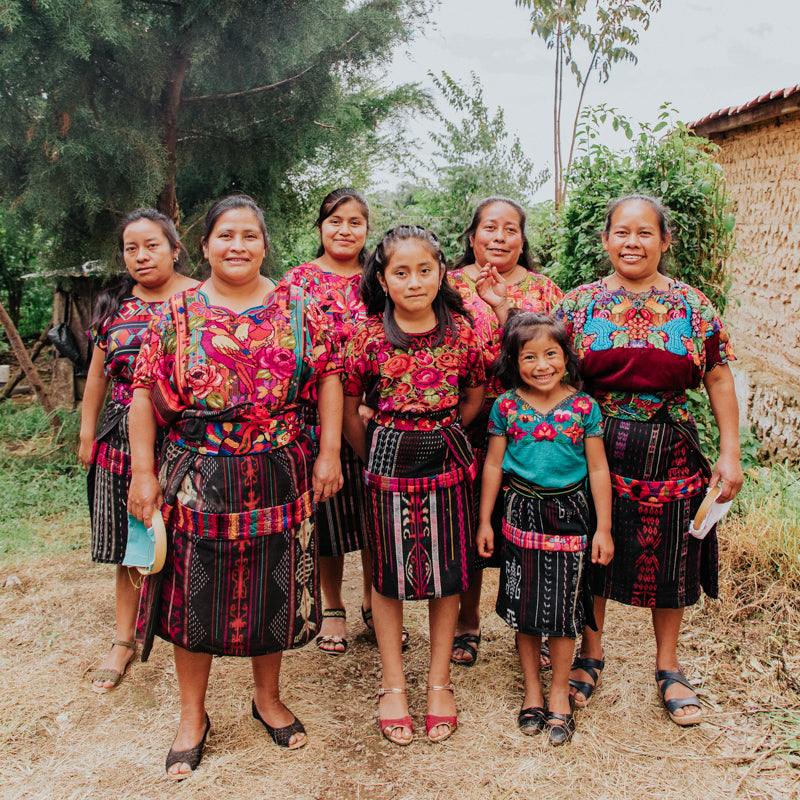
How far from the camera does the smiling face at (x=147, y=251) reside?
2691 millimetres

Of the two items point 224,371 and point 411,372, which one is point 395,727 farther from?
point 224,371

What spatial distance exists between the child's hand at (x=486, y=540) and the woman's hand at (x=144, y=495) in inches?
44.8

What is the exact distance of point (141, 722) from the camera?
8.40ft

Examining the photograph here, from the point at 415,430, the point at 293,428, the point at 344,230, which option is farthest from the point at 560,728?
the point at 344,230

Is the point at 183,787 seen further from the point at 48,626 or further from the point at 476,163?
the point at 476,163

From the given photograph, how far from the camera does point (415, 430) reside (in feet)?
7.80

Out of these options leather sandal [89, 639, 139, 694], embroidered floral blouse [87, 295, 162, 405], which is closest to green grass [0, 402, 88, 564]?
leather sandal [89, 639, 139, 694]

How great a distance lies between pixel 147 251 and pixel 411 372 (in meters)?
1.20

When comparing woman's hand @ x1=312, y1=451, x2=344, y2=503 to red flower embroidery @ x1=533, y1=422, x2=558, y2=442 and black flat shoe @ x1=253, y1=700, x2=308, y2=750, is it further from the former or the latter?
black flat shoe @ x1=253, y1=700, x2=308, y2=750

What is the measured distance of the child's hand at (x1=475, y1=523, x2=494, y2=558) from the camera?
2.48 metres

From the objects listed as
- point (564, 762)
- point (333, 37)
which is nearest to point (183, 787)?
point (564, 762)

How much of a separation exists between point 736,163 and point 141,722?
605 centimetres

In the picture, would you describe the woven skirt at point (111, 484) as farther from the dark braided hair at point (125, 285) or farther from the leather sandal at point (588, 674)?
the leather sandal at point (588, 674)

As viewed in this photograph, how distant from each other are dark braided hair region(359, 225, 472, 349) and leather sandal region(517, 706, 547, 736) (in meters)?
1.40
